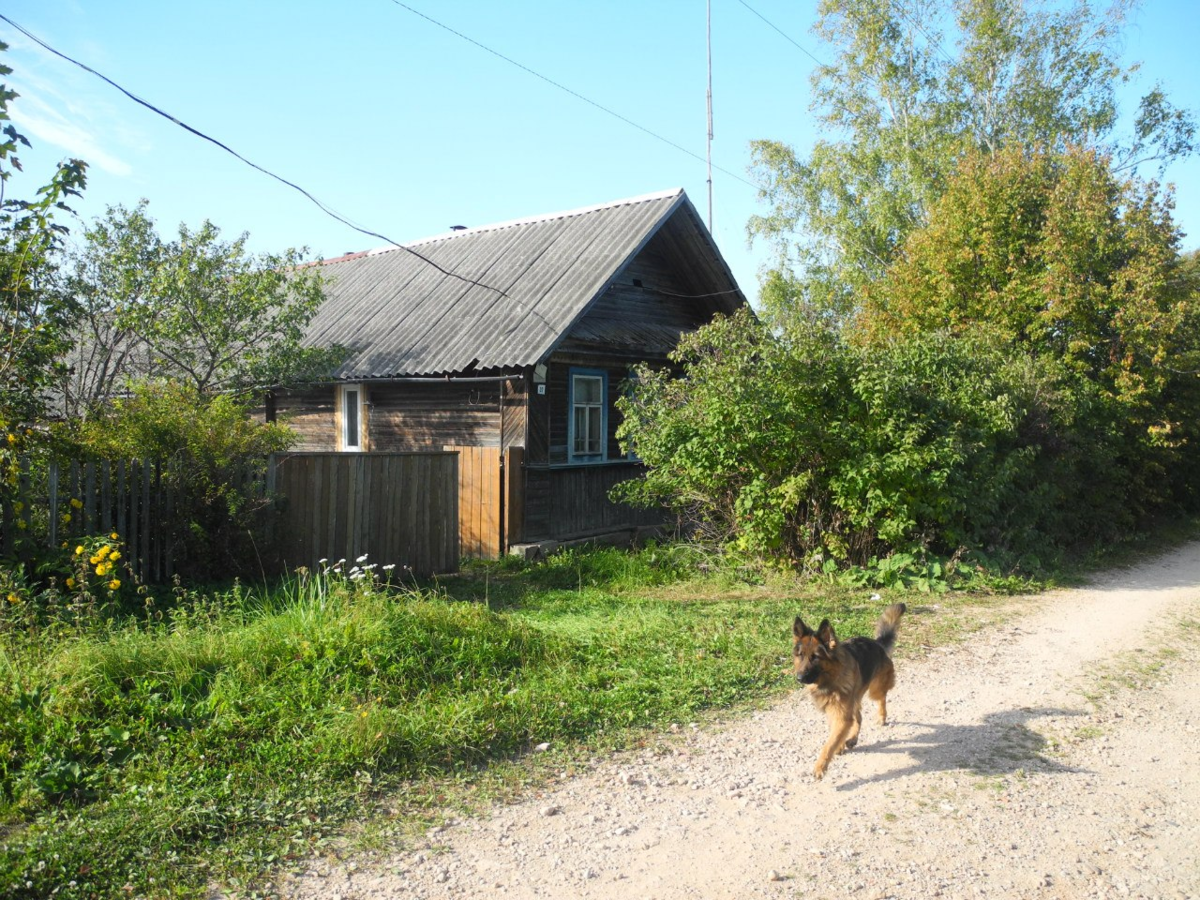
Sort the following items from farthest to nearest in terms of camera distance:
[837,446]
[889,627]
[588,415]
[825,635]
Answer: [588,415], [837,446], [889,627], [825,635]

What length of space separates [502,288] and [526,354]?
322 centimetres

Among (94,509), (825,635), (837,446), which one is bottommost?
(825,635)

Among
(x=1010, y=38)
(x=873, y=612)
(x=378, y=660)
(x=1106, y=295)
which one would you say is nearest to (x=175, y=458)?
(x=378, y=660)

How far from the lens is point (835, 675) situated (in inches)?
184

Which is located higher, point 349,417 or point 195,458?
point 349,417

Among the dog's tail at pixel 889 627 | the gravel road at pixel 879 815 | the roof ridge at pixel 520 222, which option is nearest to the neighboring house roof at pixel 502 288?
the roof ridge at pixel 520 222

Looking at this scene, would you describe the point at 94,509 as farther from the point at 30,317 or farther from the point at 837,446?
the point at 837,446

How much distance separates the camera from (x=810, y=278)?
28.2 m

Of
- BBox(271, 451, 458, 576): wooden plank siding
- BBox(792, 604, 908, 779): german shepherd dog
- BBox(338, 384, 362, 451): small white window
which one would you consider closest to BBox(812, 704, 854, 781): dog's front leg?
BBox(792, 604, 908, 779): german shepherd dog

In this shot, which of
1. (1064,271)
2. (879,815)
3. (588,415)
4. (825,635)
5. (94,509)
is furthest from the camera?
(588,415)

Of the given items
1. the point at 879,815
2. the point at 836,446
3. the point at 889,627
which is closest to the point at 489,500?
the point at 836,446

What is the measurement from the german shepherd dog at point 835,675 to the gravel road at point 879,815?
204mm

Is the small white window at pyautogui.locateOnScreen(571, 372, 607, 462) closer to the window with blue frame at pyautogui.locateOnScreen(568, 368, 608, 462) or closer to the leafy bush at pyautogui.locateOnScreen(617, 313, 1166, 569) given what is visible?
the window with blue frame at pyautogui.locateOnScreen(568, 368, 608, 462)

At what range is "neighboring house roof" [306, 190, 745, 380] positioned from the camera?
13.0 meters
